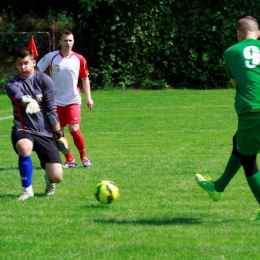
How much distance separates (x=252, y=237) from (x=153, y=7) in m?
20.6

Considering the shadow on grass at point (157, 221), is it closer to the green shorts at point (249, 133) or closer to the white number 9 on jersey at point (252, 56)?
the green shorts at point (249, 133)

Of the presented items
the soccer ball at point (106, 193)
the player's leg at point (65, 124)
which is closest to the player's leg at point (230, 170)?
the soccer ball at point (106, 193)

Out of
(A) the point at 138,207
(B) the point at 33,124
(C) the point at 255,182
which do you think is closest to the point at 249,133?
(C) the point at 255,182

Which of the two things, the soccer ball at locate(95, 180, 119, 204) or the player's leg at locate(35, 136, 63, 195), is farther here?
the player's leg at locate(35, 136, 63, 195)

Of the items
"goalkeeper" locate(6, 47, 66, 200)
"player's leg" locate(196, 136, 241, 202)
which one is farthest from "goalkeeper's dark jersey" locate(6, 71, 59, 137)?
"player's leg" locate(196, 136, 241, 202)

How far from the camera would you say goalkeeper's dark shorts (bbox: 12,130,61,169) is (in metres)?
7.88

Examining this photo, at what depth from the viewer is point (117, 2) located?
2538 cm

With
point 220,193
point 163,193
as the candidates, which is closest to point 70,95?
point 163,193

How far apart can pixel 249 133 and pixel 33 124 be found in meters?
2.73

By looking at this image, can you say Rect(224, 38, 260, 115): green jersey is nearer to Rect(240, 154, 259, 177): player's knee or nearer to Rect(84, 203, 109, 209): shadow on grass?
Rect(240, 154, 259, 177): player's knee

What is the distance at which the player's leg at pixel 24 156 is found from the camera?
775 cm

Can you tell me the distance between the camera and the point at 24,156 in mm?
7797

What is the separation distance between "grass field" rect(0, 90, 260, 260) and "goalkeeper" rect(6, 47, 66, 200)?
12.1 inches

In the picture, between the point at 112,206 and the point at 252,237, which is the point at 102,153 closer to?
the point at 112,206
